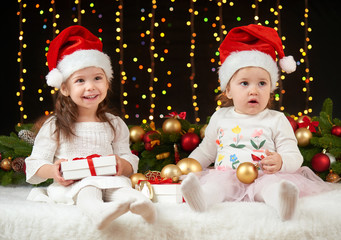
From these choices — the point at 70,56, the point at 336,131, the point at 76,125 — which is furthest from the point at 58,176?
the point at 336,131

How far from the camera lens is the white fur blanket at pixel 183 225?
43.9 inches

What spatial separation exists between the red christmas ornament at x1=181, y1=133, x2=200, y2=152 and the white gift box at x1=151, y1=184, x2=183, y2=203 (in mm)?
494

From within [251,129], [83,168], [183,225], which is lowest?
[183,225]

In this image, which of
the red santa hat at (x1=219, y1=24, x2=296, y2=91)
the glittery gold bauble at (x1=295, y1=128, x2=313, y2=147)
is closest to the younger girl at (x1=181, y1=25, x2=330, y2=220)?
the red santa hat at (x1=219, y1=24, x2=296, y2=91)

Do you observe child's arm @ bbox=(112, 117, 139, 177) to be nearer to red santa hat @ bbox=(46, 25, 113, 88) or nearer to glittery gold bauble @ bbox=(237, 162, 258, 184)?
red santa hat @ bbox=(46, 25, 113, 88)

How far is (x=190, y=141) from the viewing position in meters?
1.85

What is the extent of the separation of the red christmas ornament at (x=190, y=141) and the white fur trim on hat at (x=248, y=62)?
0.32 meters

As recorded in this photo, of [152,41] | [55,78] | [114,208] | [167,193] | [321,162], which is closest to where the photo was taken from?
[114,208]

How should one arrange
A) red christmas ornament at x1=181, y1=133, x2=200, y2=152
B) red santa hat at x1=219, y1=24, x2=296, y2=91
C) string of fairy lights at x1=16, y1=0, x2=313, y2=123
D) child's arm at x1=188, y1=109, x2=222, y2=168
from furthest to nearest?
1. string of fairy lights at x1=16, y1=0, x2=313, y2=123
2. red christmas ornament at x1=181, y1=133, x2=200, y2=152
3. child's arm at x1=188, y1=109, x2=222, y2=168
4. red santa hat at x1=219, y1=24, x2=296, y2=91

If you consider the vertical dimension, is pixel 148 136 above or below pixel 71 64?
below

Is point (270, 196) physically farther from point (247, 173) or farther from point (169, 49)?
point (169, 49)

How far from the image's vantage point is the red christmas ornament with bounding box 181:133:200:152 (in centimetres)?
185

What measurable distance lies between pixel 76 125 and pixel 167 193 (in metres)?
0.44

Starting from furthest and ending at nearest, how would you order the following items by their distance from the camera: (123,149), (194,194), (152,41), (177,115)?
(152,41), (177,115), (123,149), (194,194)
